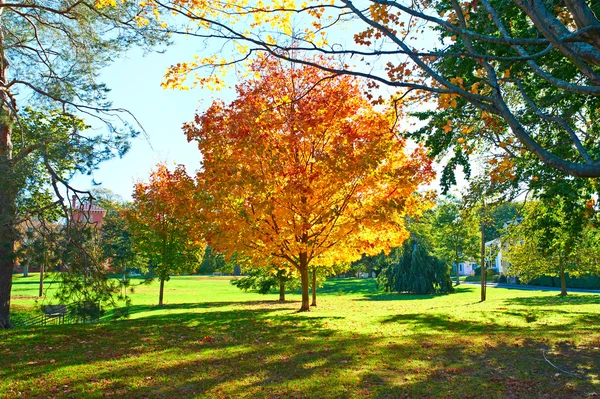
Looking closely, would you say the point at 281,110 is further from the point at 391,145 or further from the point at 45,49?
the point at 45,49

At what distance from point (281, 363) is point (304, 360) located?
0.41m

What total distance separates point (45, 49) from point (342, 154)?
8513 millimetres

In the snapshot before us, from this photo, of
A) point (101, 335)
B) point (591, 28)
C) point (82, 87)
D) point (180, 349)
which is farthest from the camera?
point (82, 87)

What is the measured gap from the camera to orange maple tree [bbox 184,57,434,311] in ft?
40.3

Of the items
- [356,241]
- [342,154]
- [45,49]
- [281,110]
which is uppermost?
[45,49]

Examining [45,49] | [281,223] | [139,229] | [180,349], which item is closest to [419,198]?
[281,223]

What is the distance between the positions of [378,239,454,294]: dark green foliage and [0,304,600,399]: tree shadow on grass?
20098mm

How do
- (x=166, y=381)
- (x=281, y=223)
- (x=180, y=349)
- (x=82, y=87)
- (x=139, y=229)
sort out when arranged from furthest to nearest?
(x=139, y=229) < (x=281, y=223) < (x=82, y=87) < (x=180, y=349) < (x=166, y=381)

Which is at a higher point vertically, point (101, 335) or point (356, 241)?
point (356, 241)

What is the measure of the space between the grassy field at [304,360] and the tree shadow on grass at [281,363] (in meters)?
0.02

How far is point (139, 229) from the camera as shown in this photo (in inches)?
874

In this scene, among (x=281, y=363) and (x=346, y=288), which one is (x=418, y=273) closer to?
(x=346, y=288)

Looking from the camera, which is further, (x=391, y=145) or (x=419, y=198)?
(x=419, y=198)

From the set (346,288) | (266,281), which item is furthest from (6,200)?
(346,288)
